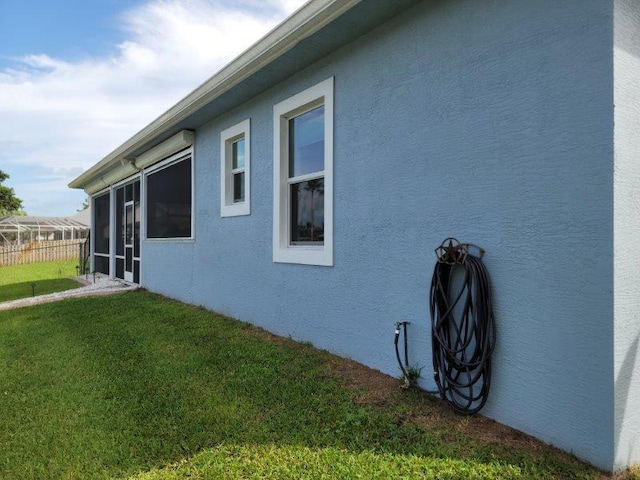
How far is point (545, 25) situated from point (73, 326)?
6808 millimetres

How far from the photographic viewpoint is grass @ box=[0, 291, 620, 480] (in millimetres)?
2432

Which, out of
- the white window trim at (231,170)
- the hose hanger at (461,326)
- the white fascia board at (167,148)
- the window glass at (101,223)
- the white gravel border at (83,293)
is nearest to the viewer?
the hose hanger at (461,326)

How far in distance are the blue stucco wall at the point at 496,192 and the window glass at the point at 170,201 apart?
4.15 meters

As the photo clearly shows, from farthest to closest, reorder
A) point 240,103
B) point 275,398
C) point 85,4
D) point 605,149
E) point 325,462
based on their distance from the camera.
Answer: point 85,4 < point 240,103 < point 275,398 < point 325,462 < point 605,149

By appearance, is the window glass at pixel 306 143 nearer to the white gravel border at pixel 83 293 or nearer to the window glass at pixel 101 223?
the white gravel border at pixel 83 293

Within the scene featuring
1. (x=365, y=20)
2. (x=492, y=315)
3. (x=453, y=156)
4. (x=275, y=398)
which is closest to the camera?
(x=492, y=315)

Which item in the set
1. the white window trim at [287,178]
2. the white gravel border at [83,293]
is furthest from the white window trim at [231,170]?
the white gravel border at [83,293]

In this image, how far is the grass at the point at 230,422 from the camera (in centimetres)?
243

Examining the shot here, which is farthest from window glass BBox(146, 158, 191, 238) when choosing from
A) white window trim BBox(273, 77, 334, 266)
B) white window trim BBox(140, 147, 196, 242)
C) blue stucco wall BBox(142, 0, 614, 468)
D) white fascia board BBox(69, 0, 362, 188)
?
blue stucco wall BBox(142, 0, 614, 468)

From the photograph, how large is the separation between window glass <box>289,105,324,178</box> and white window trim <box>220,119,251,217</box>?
3.11ft

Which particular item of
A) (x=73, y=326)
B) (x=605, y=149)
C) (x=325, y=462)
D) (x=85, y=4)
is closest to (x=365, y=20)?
(x=605, y=149)

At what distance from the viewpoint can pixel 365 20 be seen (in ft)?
12.5

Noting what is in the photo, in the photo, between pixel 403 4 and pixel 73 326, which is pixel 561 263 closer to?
pixel 403 4

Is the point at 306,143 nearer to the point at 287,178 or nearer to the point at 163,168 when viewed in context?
the point at 287,178
